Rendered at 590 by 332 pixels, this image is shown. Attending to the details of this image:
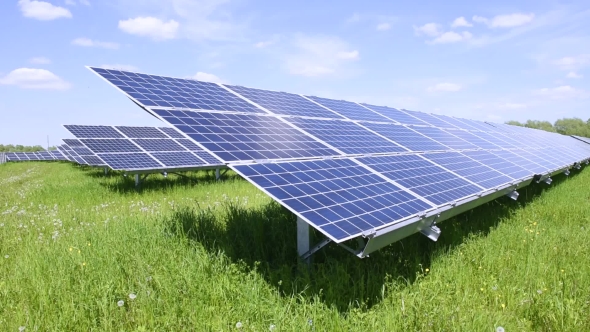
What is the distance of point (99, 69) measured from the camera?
7391 mm

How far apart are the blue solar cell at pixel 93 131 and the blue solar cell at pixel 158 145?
1.32m

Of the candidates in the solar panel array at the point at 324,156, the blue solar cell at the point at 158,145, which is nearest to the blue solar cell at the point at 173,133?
the blue solar cell at the point at 158,145

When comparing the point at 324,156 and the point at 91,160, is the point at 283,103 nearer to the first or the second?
the point at 324,156

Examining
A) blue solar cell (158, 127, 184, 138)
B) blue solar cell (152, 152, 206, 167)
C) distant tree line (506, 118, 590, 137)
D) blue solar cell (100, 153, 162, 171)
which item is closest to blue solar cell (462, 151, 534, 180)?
blue solar cell (152, 152, 206, 167)

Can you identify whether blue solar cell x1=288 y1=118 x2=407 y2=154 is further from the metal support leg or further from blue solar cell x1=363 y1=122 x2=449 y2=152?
the metal support leg

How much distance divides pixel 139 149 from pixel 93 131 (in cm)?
446

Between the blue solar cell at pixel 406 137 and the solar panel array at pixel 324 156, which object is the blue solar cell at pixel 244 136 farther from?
the blue solar cell at pixel 406 137

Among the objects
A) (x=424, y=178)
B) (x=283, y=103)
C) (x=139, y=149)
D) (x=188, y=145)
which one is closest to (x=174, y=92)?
(x=283, y=103)

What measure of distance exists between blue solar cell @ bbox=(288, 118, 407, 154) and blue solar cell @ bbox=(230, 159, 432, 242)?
46.5 inches

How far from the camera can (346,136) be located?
7.76 m

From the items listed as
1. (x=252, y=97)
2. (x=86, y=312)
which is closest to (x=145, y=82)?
(x=252, y=97)

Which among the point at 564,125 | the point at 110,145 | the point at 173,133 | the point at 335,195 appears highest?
the point at 564,125

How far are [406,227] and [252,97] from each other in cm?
531

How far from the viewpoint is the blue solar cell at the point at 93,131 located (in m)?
18.9
